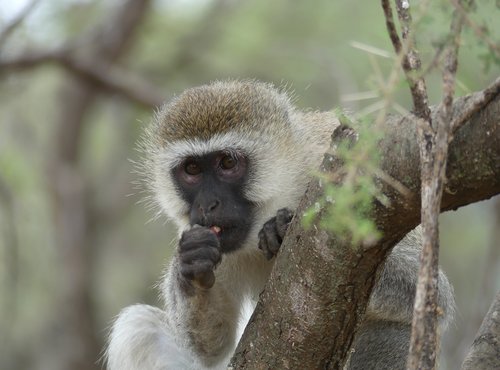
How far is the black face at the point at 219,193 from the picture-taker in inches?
165

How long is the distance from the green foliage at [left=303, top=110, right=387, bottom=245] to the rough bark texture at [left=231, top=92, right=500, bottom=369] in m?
0.09

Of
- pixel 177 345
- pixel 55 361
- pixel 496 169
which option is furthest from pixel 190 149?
pixel 55 361

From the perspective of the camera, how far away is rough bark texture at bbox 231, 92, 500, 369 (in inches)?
107

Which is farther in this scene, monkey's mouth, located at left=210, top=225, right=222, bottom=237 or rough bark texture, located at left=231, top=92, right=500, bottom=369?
monkey's mouth, located at left=210, top=225, right=222, bottom=237

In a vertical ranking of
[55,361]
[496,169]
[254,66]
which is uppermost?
[254,66]

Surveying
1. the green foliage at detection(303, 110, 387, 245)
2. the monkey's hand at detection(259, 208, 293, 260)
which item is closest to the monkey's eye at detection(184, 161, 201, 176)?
the monkey's hand at detection(259, 208, 293, 260)

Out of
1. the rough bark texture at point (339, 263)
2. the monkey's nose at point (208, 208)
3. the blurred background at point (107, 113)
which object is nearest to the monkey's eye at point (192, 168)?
the monkey's nose at point (208, 208)

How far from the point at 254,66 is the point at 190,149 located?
8564mm

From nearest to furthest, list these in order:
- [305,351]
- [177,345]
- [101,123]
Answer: [305,351] → [177,345] → [101,123]

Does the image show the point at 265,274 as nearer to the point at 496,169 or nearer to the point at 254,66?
the point at 496,169

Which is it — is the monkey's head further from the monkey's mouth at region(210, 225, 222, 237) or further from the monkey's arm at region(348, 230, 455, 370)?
the monkey's arm at region(348, 230, 455, 370)

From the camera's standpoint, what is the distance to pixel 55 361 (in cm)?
1212

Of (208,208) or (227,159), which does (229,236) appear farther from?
(227,159)

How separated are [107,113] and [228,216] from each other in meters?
12.6
